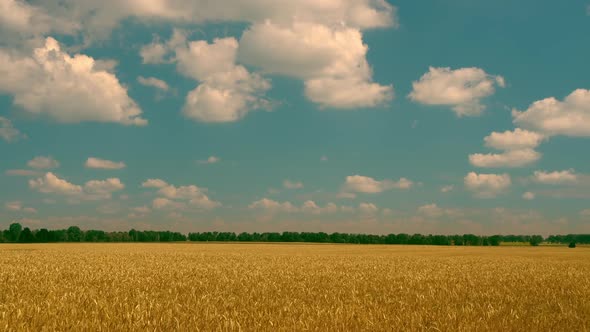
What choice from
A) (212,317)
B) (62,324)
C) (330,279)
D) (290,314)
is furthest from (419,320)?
(330,279)

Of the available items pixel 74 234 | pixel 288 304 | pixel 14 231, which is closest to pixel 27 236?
pixel 74 234

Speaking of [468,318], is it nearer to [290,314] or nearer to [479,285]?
[290,314]

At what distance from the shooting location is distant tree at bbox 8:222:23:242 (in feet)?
505

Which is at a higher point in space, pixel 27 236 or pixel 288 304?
pixel 288 304

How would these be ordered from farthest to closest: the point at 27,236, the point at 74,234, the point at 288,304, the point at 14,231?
the point at 14,231, the point at 74,234, the point at 27,236, the point at 288,304

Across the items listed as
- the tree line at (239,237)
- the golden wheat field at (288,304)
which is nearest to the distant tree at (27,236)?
the tree line at (239,237)

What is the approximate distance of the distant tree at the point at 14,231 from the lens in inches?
6058

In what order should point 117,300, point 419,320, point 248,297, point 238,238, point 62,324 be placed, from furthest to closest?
point 238,238
point 248,297
point 117,300
point 419,320
point 62,324

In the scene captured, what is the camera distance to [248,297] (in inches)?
467

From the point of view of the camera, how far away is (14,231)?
537 feet

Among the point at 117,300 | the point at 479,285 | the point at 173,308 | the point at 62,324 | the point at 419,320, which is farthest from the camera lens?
the point at 479,285

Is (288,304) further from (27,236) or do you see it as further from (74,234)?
(74,234)

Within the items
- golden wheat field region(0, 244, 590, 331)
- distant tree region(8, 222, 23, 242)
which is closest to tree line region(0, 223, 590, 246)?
distant tree region(8, 222, 23, 242)

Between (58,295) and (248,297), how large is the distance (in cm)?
499
